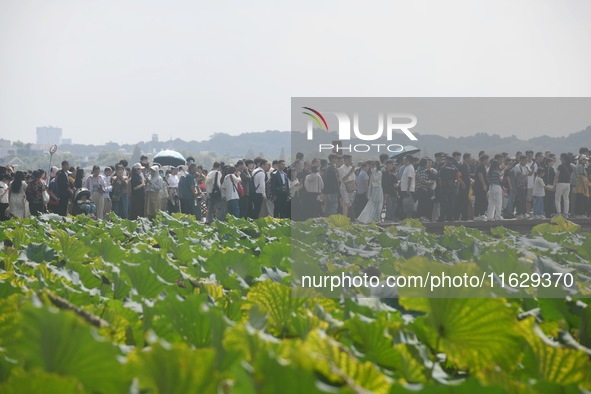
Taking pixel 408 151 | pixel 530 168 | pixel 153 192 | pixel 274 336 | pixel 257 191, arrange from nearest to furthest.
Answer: pixel 274 336
pixel 257 191
pixel 153 192
pixel 530 168
pixel 408 151

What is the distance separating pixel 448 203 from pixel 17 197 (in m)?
9.49

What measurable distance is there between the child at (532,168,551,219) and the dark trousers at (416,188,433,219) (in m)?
3.07

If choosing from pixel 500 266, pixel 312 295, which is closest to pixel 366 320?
pixel 312 295

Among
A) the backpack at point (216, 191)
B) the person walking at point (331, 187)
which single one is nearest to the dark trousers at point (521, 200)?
the person walking at point (331, 187)

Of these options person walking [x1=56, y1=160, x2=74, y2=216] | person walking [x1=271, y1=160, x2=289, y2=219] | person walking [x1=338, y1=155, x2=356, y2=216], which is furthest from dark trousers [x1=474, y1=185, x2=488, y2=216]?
person walking [x1=56, y1=160, x2=74, y2=216]

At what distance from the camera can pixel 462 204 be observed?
20.5 metres

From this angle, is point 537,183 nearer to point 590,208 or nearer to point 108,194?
point 590,208

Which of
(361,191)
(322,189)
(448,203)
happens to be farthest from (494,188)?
(322,189)

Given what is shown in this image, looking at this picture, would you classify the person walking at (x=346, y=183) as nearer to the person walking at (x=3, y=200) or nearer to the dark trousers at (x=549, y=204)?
the dark trousers at (x=549, y=204)

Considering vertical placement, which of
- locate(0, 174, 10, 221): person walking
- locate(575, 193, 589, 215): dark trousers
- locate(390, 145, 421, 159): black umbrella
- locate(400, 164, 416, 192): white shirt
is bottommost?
locate(575, 193, 589, 215): dark trousers

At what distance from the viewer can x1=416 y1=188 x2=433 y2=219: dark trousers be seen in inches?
776

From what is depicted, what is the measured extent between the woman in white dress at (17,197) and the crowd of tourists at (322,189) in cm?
2

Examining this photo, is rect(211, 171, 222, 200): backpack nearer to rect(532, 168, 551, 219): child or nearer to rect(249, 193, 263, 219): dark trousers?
rect(249, 193, 263, 219): dark trousers

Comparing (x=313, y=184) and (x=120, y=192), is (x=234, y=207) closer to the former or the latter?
(x=313, y=184)
